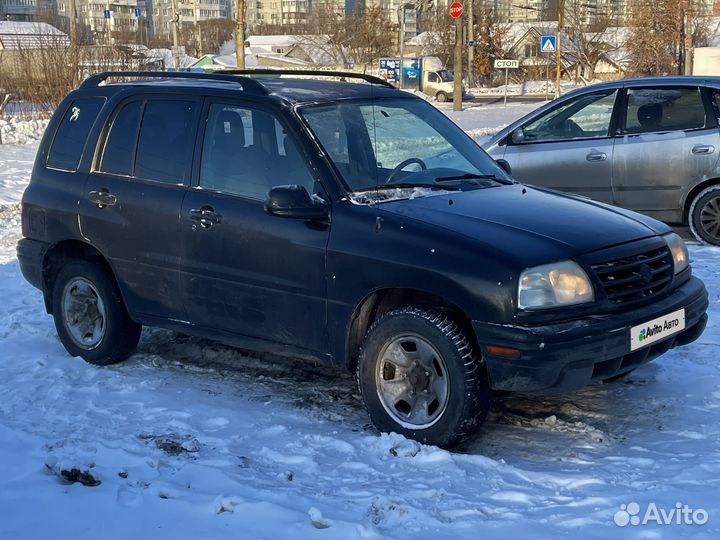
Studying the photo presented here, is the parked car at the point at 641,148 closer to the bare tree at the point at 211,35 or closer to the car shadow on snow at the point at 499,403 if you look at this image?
the car shadow on snow at the point at 499,403

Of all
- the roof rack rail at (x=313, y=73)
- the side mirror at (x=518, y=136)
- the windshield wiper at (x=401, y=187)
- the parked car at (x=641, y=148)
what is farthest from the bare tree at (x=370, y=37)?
the windshield wiper at (x=401, y=187)

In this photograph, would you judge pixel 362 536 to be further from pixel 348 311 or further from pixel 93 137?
pixel 93 137

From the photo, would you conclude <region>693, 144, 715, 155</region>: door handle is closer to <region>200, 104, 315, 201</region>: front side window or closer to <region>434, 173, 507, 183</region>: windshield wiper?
<region>434, 173, 507, 183</region>: windshield wiper

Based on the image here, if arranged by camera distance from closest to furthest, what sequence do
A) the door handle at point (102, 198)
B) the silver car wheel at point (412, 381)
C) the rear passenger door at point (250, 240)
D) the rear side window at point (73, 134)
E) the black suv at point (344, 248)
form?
the black suv at point (344, 248) → the silver car wheel at point (412, 381) → the rear passenger door at point (250, 240) → the door handle at point (102, 198) → the rear side window at point (73, 134)

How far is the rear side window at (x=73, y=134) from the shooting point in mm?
6117

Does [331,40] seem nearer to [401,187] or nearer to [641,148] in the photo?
[641,148]

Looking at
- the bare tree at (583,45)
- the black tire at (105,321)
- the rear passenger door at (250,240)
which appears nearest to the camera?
the rear passenger door at (250,240)

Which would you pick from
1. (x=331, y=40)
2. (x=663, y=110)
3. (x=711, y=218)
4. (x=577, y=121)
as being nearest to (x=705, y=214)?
(x=711, y=218)

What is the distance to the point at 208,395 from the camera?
18.0ft

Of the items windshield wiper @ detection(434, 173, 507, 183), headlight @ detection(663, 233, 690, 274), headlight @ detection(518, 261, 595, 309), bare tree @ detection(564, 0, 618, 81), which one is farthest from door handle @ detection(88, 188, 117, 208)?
bare tree @ detection(564, 0, 618, 81)

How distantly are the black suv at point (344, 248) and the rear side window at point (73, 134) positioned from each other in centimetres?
2

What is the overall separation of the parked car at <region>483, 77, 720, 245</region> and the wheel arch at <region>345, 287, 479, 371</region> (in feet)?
16.8

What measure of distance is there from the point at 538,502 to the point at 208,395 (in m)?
2.30

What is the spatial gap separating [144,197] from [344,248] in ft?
5.17
